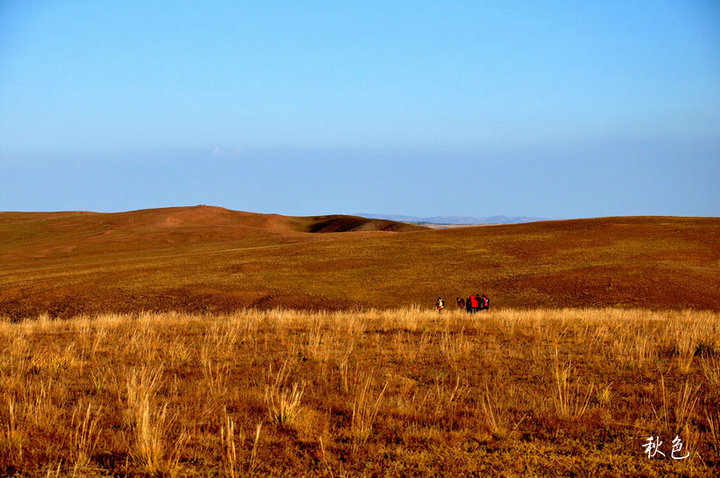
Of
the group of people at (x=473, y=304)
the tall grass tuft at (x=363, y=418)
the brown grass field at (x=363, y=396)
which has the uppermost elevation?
the tall grass tuft at (x=363, y=418)

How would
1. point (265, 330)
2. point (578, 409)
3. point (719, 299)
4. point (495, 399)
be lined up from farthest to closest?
point (719, 299)
point (265, 330)
point (495, 399)
point (578, 409)

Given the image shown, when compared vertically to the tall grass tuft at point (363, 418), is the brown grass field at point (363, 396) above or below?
below

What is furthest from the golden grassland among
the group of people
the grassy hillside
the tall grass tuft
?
the grassy hillside

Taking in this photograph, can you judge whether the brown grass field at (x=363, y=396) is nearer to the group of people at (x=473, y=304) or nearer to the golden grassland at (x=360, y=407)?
the golden grassland at (x=360, y=407)

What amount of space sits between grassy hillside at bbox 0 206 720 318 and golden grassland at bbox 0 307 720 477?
17416 mm

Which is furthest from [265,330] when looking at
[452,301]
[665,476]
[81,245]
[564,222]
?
[81,245]

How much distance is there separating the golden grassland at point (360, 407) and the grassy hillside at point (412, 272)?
57.1ft

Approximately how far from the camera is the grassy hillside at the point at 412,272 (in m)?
30.0

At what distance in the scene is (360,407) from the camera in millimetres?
6922

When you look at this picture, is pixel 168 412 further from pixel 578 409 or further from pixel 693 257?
pixel 693 257

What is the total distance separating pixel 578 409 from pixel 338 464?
3.23m

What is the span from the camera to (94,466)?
5758 mm

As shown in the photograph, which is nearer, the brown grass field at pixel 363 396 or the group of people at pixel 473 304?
the brown grass field at pixel 363 396

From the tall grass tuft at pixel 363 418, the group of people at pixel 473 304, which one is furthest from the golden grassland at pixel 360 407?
the group of people at pixel 473 304
